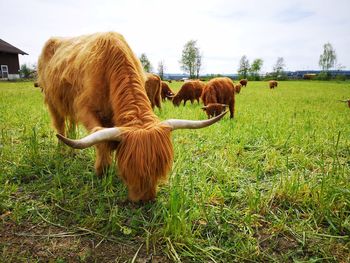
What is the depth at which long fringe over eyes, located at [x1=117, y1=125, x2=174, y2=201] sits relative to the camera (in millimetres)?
2271

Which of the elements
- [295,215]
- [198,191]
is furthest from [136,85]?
[295,215]

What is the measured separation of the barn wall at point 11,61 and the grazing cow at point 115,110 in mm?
41369

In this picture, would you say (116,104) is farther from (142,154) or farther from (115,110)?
(142,154)

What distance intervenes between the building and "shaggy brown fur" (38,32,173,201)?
4088cm

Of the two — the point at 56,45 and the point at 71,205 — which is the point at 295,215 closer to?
the point at 71,205

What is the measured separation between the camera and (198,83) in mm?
15430

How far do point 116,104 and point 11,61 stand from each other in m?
44.6

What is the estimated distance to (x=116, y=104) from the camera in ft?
9.16

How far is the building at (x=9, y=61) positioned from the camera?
37.3 m

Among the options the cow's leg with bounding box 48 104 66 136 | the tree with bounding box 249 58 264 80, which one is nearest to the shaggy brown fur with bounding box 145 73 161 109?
the cow's leg with bounding box 48 104 66 136

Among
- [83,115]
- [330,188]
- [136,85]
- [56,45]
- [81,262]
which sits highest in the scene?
[56,45]

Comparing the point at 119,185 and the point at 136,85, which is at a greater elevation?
the point at 136,85

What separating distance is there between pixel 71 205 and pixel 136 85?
1.47m

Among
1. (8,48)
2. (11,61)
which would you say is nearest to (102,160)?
(11,61)
